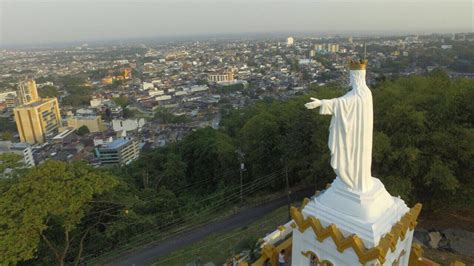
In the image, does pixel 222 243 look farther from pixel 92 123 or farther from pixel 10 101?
pixel 10 101

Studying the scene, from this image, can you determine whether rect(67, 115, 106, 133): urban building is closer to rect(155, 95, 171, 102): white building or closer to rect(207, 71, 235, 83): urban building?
rect(155, 95, 171, 102): white building

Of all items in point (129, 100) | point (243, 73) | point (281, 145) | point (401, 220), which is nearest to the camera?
point (401, 220)

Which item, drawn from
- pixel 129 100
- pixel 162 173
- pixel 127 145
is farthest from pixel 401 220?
pixel 129 100

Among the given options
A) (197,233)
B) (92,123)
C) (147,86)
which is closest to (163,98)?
(147,86)

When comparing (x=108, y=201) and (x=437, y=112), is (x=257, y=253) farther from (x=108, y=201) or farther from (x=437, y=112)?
(x=437, y=112)

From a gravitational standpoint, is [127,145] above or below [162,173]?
below

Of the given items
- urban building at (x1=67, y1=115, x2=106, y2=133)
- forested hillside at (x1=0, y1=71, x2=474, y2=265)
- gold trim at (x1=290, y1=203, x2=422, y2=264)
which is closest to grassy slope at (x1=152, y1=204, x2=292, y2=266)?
forested hillside at (x1=0, y1=71, x2=474, y2=265)
